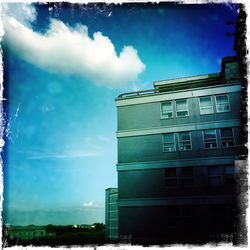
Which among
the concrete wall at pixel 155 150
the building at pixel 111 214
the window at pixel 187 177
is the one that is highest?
the concrete wall at pixel 155 150

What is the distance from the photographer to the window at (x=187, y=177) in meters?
16.2

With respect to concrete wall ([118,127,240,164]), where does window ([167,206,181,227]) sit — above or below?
below

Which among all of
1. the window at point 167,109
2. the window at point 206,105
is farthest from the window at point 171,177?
the window at point 206,105

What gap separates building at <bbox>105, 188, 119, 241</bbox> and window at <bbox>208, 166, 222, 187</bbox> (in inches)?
266

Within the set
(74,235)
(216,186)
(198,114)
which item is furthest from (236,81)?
(74,235)

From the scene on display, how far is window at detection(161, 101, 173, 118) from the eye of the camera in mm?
18234

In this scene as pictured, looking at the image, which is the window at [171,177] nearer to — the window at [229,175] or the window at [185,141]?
the window at [185,141]

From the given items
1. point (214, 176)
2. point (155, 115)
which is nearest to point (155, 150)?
point (155, 115)

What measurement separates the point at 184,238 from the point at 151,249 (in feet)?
35.3

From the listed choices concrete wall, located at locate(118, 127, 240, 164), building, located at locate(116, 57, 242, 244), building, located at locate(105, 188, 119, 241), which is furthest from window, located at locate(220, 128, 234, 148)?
building, located at locate(105, 188, 119, 241)

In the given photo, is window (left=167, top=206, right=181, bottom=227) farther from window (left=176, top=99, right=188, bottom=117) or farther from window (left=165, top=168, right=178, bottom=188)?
window (left=176, top=99, right=188, bottom=117)

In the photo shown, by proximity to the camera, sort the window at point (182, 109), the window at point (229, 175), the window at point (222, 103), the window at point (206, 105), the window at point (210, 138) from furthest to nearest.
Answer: the window at point (182, 109), the window at point (206, 105), the window at point (222, 103), the window at point (210, 138), the window at point (229, 175)

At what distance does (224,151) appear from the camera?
54.1 feet

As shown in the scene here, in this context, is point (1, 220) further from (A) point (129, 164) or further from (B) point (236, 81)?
(B) point (236, 81)
